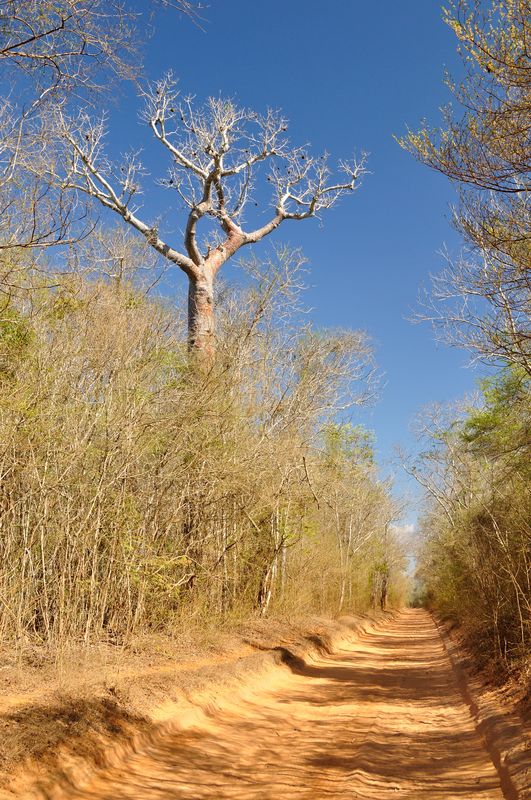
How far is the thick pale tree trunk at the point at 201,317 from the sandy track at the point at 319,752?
19.6 ft

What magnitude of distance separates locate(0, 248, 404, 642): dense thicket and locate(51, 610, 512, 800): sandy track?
1862 mm

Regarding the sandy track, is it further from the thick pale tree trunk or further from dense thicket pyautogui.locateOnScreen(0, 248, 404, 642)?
the thick pale tree trunk

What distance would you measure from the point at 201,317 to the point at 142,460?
4.02 metres

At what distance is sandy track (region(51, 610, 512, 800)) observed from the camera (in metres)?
4.11

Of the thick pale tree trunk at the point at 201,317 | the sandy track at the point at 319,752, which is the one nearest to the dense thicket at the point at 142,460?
the thick pale tree trunk at the point at 201,317

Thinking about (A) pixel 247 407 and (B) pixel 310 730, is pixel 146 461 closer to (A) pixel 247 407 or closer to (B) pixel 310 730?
(A) pixel 247 407

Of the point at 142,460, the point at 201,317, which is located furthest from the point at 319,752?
the point at 201,317

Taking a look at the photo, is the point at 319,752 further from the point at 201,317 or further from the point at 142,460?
the point at 201,317

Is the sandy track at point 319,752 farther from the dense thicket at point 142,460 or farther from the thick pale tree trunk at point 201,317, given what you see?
the thick pale tree trunk at point 201,317

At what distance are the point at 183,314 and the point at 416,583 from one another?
80.6 meters

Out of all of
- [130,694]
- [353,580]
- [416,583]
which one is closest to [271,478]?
[130,694]

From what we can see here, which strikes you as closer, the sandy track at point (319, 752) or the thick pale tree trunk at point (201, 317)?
the sandy track at point (319, 752)

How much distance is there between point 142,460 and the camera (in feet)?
29.0

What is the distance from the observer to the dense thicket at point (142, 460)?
22.1ft
